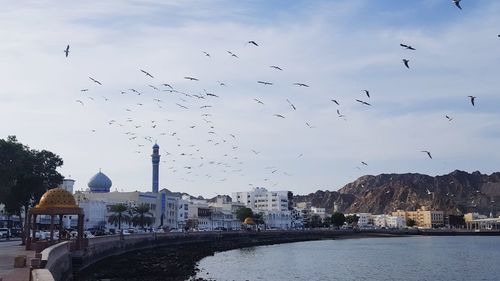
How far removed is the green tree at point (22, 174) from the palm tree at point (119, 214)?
4206 cm

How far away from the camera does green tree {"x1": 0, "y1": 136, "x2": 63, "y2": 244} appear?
71.1 m

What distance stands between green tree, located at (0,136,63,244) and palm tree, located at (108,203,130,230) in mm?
42061

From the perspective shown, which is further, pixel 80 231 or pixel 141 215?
pixel 141 215

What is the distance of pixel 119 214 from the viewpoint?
408 ft

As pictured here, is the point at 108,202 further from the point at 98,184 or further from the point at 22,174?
the point at 22,174

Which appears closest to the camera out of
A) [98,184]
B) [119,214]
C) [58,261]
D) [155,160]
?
[58,261]

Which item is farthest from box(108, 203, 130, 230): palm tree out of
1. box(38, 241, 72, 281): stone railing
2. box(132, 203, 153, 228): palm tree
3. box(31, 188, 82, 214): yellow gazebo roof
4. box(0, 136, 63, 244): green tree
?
box(38, 241, 72, 281): stone railing

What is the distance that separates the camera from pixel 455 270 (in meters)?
66.0

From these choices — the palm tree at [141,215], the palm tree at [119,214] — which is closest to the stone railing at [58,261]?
the palm tree at [119,214]

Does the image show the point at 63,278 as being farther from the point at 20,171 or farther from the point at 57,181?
the point at 57,181

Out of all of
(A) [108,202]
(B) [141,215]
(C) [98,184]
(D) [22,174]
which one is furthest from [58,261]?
(C) [98,184]

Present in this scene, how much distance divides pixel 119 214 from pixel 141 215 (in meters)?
8.10

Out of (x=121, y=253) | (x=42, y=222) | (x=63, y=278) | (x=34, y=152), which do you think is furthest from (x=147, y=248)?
(x=63, y=278)

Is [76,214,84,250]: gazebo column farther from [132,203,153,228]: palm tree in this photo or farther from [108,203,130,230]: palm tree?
[132,203,153,228]: palm tree
